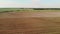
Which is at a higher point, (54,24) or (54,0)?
(54,0)

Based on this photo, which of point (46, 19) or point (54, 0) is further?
point (54, 0)

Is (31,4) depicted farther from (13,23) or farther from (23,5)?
(13,23)

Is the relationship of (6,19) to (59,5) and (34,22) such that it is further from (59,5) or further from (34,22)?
(59,5)

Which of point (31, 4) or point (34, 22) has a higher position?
point (31, 4)

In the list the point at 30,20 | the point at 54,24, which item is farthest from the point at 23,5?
the point at 54,24

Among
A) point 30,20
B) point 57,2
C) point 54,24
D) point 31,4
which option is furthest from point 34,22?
point 57,2

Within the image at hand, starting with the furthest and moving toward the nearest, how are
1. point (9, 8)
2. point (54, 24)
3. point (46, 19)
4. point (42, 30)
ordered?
point (9, 8)
point (46, 19)
point (54, 24)
point (42, 30)

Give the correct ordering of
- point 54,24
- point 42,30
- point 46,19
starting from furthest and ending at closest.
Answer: point 46,19, point 54,24, point 42,30

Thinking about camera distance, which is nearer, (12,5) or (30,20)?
(30,20)

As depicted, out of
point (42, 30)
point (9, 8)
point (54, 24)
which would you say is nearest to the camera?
point (42, 30)
